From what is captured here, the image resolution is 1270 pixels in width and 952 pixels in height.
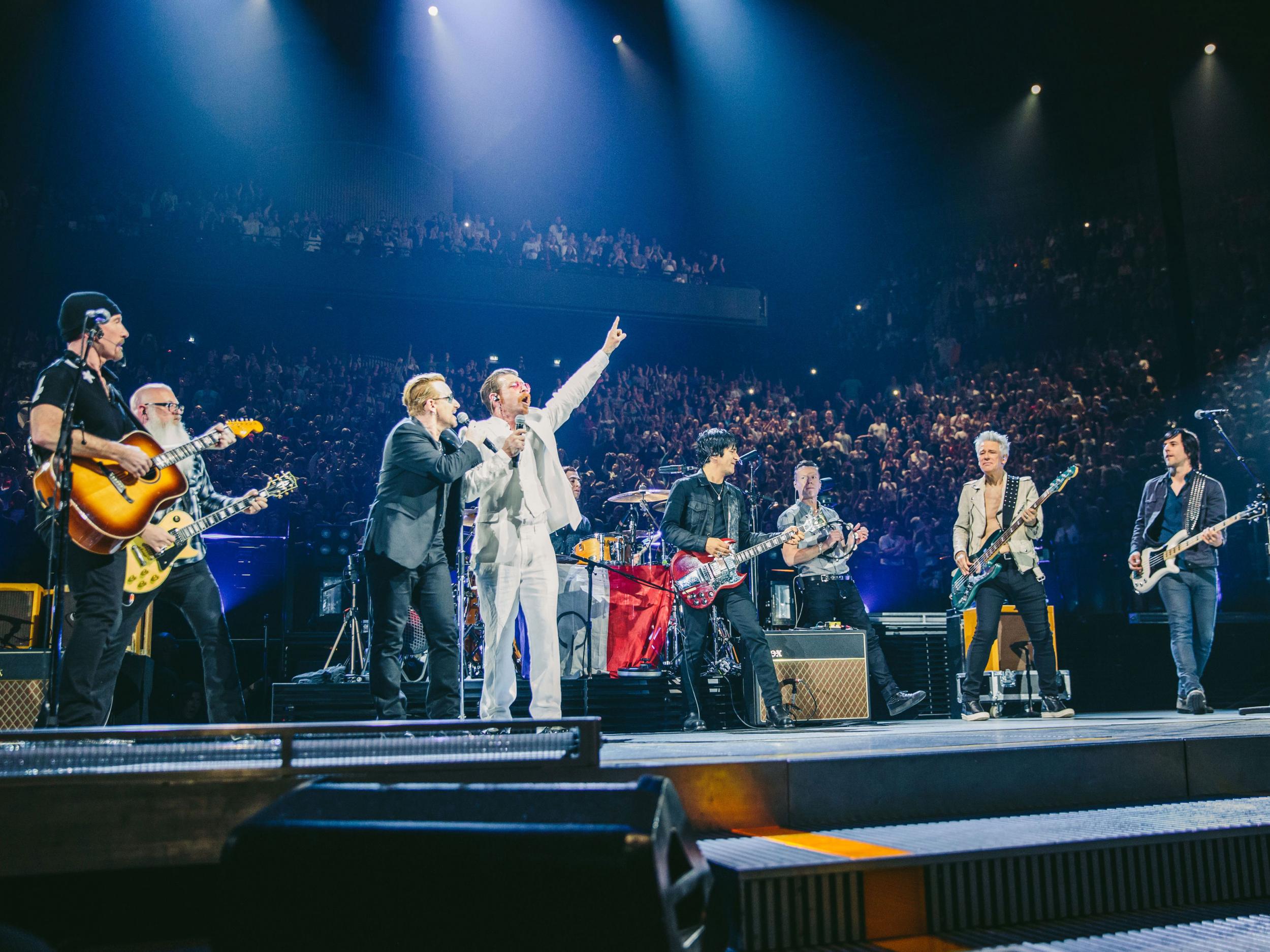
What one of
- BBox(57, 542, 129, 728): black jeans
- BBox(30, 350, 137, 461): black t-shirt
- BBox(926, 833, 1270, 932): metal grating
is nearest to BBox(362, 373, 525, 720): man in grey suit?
BBox(57, 542, 129, 728): black jeans

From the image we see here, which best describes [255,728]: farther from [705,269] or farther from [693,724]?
[705,269]

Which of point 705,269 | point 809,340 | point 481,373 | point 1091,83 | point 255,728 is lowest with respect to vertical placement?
point 255,728

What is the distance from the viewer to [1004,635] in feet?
22.8

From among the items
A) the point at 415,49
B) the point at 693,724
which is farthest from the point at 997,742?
the point at 415,49

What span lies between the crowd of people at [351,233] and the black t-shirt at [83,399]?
12.1 metres

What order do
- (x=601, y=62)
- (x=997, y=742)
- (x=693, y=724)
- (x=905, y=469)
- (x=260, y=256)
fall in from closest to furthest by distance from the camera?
(x=997, y=742) < (x=693, y=724) < (x=905, y=469) < (x=260, y=256) < (x=601, y=62)

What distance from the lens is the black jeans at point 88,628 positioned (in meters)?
3.43

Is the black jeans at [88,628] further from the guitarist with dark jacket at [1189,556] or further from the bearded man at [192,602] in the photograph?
the guitarist with dark jacket at [1189,556]

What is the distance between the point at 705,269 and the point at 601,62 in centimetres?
417

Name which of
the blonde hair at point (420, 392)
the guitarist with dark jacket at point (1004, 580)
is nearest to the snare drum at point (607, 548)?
the guitarist with dark jacket at point (1004, 580)

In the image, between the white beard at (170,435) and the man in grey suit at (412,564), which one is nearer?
the man in grey suit at (412,564)

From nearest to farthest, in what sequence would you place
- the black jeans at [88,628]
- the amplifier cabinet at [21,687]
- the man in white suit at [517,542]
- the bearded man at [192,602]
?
the black jeans at [88,628] < the bearded man at [192,602] < the man in white suit at [517,542] < the amplifier cabinet at [21,687]

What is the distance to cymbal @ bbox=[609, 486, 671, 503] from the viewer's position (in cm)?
743

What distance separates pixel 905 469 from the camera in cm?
1241
